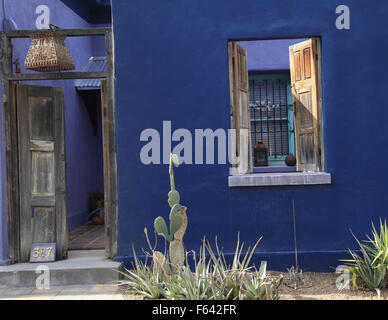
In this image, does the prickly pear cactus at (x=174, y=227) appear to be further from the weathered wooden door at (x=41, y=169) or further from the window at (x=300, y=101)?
the weathered wooden door at (x=41, y=169)

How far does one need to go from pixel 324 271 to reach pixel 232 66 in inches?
119

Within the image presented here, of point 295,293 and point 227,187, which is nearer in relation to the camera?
point 295,293

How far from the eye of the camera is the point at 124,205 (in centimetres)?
600

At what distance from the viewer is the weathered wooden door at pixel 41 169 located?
620 cm

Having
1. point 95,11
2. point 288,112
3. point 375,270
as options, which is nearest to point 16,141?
point 375,270

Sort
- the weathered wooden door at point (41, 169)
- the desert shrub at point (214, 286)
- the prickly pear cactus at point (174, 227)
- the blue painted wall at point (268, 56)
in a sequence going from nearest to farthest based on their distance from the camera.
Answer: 1. the desert shrub at point (214, 286)
2. the prickly pear cactus at point (174, 227)
3. the weathered wooden door at point (41, 169)
4. the blue painted wall at point (268, 56)

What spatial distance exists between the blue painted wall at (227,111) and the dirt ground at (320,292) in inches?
19.6

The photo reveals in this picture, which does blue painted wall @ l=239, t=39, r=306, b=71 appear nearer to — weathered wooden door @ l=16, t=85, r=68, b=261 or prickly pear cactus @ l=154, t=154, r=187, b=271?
weathered wooden door @ l=16, t=85, r=68, b=261

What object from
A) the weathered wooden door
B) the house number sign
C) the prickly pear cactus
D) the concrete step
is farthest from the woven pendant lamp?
the concrete step

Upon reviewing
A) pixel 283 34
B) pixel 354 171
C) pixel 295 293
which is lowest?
pixel 295 293

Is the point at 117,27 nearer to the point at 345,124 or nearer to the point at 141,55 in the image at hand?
the point at 141,55

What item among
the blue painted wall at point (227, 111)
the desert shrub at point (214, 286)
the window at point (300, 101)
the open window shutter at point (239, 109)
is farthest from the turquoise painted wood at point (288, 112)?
the desert shrub at point (214, 286)
